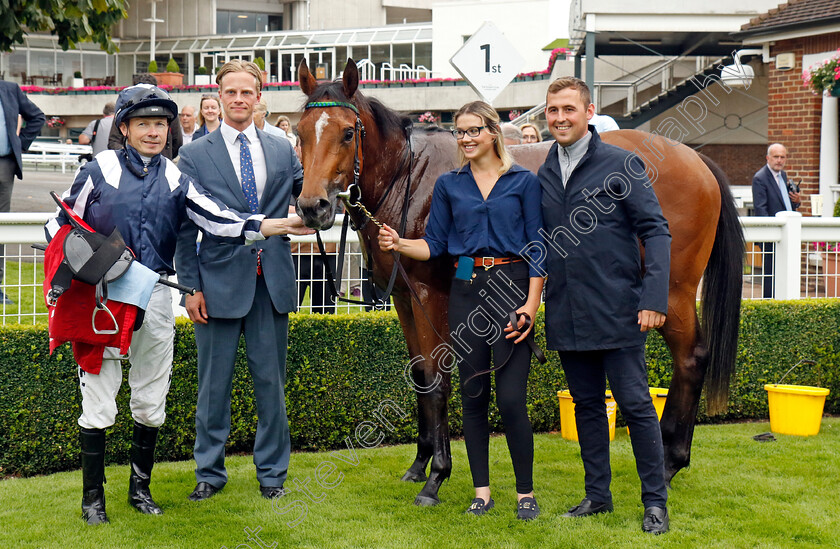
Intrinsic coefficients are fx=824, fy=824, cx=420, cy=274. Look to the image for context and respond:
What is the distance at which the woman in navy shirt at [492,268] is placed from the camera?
3604 millimetres

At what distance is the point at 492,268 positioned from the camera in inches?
142

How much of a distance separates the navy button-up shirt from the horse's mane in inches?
18.9

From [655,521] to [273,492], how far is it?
1813 millimetres

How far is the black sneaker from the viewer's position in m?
3.71

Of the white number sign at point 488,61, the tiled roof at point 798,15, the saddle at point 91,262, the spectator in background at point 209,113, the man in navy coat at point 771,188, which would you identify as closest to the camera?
the saddle at point 91,262

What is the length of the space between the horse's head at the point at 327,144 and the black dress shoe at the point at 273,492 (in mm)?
1400

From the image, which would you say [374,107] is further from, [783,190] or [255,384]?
[783,190]

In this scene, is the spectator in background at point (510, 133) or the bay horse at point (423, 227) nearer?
the bay horse at point (423, 227)

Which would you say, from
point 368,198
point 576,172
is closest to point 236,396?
point 368,198

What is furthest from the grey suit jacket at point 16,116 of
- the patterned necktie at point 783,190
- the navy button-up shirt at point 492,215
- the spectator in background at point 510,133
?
the patterned necktie at point 783,190

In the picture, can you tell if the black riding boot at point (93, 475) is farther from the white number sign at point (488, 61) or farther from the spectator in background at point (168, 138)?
the white number sign at point (488, 61)

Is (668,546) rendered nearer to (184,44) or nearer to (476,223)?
(476,223)

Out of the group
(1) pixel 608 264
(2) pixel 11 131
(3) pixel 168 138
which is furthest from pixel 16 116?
(1) pixel 608 264

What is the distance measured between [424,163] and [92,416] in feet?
6.44
